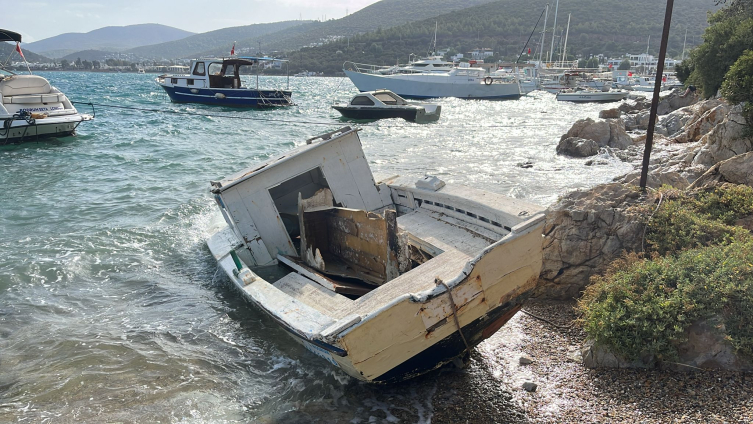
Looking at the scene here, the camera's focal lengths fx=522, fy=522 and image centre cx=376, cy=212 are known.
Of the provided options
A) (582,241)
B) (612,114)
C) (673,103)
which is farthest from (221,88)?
(582,241)

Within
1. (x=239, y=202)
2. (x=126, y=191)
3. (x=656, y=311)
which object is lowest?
(x=126, y=191)

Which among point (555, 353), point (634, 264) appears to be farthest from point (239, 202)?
point (634, 264)

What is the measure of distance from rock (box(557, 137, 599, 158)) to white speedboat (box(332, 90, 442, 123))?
42.0 feet

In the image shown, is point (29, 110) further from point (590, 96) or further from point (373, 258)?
point (590, 96)

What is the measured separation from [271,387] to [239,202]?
105 inches

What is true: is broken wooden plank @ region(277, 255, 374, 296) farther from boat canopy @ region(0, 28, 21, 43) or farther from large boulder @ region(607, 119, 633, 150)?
boat canopy @ region(0, 28, 21, 43)

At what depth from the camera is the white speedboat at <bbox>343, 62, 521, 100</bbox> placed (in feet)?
162

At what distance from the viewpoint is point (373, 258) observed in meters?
6.95

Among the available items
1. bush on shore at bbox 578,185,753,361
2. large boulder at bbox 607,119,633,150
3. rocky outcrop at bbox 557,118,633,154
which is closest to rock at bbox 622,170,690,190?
bush on shore at bbox 578,185,753,361

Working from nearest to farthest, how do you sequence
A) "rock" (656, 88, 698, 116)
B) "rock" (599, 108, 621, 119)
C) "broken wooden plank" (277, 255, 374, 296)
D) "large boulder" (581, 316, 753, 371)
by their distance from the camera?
"large boulder" (581, 316, 753, 371), "broken wooden plank" (277, 255, 374, 296), "rock" (599, 108, 621, 119), "rock" (656, 88, 698, 116)

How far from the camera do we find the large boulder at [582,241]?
673 cm

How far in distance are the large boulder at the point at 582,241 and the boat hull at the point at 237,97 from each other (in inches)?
1306

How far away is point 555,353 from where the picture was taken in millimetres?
5578

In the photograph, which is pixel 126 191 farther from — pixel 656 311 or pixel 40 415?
pixel 656 311
